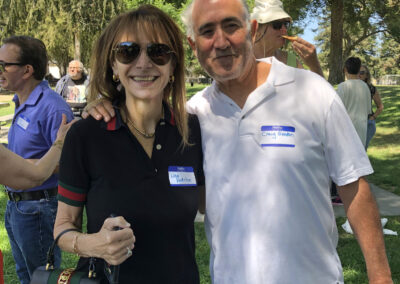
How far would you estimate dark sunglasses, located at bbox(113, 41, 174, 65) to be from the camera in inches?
75.0

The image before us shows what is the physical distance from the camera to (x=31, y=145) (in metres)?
3.09

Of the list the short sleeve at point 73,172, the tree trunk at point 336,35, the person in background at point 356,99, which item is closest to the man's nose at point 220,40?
the short sleeve at point 73,172

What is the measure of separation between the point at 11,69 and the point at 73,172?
6.04 feet

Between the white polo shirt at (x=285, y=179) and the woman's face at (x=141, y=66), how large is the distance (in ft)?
1.42

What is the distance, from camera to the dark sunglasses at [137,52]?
190 cm

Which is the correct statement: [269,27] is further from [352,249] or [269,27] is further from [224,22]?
[352,249]

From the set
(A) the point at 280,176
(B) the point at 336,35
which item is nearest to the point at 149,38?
(A) the point at 280,176

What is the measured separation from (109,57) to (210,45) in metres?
0.50

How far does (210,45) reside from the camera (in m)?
1.88

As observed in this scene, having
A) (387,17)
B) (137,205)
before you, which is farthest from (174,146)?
(387,17)

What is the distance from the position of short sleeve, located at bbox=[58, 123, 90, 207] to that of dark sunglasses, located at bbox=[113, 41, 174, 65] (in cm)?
41

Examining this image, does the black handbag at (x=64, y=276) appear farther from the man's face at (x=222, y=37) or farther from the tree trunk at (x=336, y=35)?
the tree trunk at (x=336, y=35)

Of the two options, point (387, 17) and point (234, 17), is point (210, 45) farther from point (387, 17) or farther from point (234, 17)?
point (387, 17)

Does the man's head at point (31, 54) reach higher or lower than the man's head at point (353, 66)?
higher
